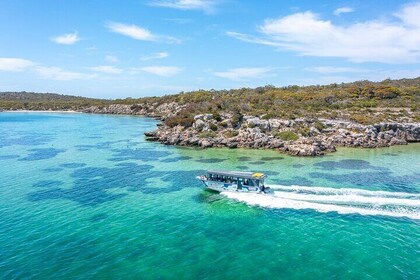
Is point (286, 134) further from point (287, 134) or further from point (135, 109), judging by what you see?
point (135, 109)

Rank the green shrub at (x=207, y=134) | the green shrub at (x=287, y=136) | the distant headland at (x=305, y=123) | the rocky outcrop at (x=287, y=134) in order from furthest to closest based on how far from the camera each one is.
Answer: the green shrub at (x=207, y=134) < the distant headland at (x=305, y=123) < the green shrub at (x=287, y=136) < the rocky outcrop at (x=287, y=134)

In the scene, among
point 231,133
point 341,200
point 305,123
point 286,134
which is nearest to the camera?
point 341,200

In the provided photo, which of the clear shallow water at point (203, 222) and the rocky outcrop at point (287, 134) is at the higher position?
the rocky outcrop at point (287, 134)

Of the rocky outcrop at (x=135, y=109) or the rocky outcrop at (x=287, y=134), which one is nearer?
the rocky outcrop at (x=287, y=134)

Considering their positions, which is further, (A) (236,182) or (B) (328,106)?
(B) (328,106)

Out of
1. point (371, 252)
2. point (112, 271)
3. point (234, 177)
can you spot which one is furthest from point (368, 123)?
point (112, 271)

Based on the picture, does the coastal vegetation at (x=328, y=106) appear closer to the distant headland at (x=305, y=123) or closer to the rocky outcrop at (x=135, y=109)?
the distant headland at (x=305, y=123)

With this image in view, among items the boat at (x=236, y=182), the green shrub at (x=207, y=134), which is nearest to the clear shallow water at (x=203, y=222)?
the boat at (x=236, y=182)

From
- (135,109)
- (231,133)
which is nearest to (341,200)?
(231,133)

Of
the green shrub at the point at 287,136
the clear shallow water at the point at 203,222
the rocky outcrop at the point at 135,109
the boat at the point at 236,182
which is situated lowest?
the clear shallow water at the point at 203,222
